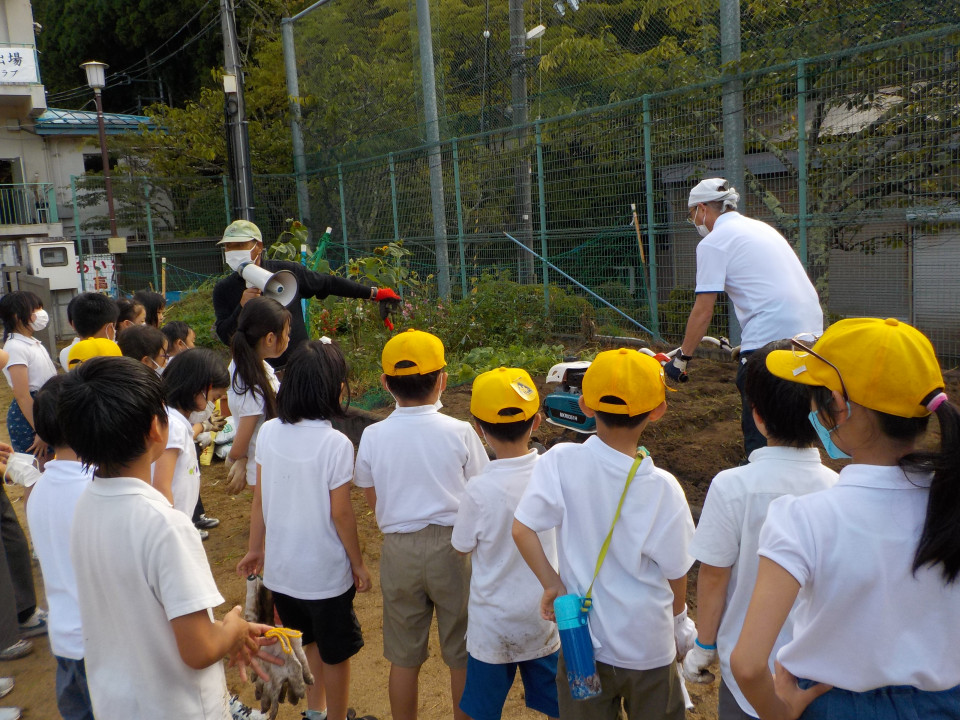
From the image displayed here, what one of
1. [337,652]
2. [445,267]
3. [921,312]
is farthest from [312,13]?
[337,652]

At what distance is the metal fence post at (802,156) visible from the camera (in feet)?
21.2

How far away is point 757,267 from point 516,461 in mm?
2274

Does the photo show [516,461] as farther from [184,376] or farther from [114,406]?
Result: [184,376]

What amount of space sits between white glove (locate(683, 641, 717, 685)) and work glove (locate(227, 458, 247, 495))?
2113mm

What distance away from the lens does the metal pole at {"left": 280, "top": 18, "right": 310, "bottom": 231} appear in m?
14.1

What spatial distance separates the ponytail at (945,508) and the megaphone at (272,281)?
365 cm

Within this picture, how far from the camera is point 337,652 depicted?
2.77 metres

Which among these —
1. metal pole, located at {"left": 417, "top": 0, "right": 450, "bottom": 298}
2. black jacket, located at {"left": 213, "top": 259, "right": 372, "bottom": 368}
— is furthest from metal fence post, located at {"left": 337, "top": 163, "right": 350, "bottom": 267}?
black jacket, located at {"left": 213, "top": 259, "right": 372, "bottom": 368}

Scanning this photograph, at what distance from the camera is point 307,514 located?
2717mm

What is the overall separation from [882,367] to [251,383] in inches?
106

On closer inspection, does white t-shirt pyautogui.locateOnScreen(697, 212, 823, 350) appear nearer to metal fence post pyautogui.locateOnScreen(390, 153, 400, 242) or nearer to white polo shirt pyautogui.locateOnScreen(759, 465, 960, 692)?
white polo shirt pyautogui.locateOnScreen(759, 465, 960, 692)

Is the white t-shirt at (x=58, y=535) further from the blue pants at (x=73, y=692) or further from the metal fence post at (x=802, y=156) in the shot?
the metal fence post at (x=802, y=156)

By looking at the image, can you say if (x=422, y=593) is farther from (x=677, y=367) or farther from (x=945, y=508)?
(x=677, y=367)

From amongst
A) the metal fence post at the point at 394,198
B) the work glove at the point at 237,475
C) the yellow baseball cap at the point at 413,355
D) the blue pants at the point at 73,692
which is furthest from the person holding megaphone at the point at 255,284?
the metal fence post at the point at 394,198
